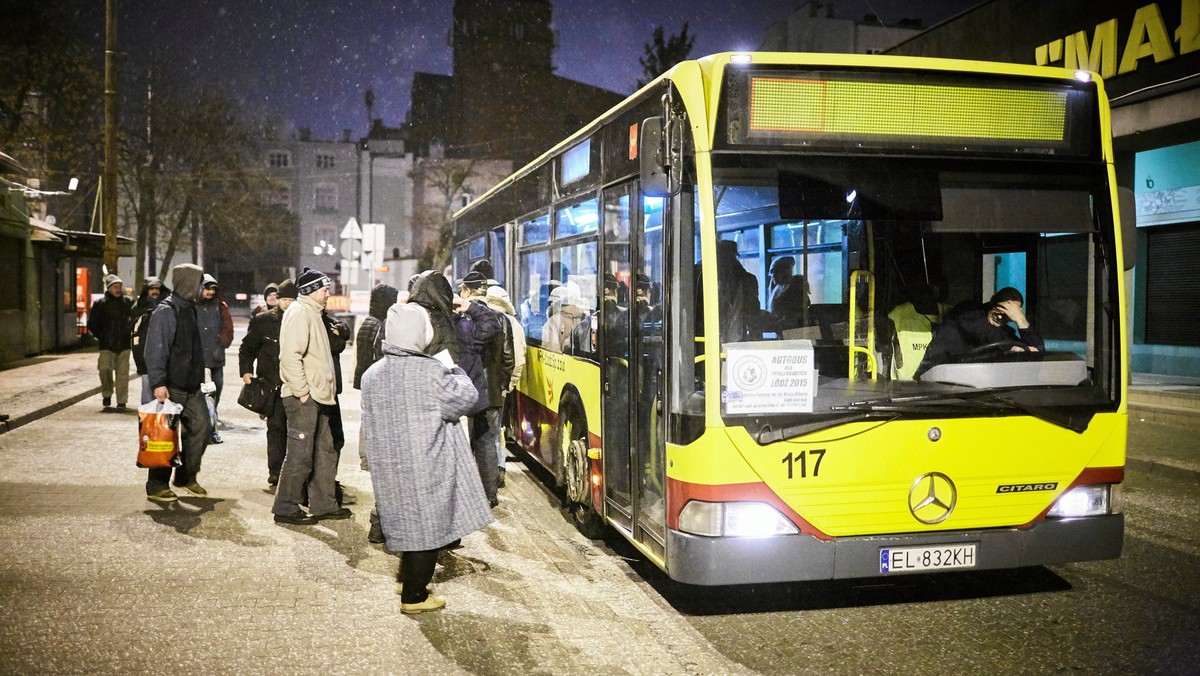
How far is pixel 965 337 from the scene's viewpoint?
5703mm

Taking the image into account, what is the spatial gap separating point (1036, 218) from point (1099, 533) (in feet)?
5.67

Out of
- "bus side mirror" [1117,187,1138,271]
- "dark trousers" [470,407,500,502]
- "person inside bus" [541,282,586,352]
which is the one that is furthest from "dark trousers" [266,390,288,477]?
"bus side mirror" [1117,187,1138,271]

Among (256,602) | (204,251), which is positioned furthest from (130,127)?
(256,602)

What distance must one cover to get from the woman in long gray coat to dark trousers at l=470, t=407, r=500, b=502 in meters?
2.78

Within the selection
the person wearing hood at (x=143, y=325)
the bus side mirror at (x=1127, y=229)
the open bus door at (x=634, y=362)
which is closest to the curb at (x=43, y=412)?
the person wearing hood at (x=143, y=325)

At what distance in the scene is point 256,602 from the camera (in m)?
5.79

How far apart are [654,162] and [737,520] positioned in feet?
A: 6.04

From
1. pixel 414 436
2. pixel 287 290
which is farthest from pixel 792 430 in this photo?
pixel 287 290

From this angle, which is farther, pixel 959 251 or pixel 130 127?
pixel 130 127

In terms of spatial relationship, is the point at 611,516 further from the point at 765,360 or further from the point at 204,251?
the point at 204,251

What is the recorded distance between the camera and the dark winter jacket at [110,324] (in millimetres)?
14984

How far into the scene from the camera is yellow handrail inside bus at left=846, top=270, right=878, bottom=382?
18.2ft

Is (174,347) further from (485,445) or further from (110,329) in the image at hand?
(110,329)

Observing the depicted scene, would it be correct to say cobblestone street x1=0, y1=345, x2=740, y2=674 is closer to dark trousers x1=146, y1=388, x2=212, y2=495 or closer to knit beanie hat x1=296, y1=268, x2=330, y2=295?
dark trousers x1=146, y1=388, x2=212, y2=495
